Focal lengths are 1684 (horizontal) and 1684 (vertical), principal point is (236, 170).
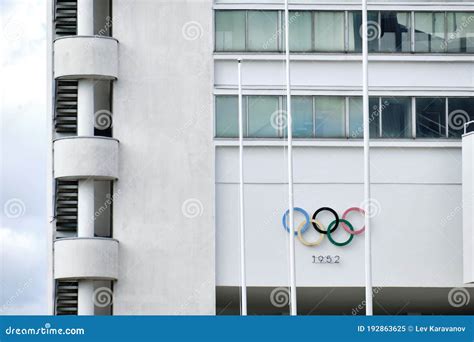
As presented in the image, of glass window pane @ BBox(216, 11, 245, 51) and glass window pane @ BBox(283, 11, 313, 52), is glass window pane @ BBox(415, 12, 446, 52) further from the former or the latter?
glass window pane @ BBox(216, 11, 245, 51)

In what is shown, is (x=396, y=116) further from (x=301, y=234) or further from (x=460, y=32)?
(x=301, y=234)

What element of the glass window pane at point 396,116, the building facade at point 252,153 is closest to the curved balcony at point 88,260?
the building facade at point 252,153

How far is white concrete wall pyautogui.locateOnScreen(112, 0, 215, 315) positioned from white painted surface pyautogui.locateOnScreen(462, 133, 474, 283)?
9.87 metres

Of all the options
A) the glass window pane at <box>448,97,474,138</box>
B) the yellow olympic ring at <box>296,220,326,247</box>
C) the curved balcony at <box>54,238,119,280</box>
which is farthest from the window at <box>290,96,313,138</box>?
the curved balcony at <box>54,238,119,280</box>

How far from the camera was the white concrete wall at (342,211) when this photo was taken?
217ft

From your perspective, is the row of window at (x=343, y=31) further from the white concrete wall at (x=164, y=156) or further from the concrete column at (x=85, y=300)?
the concrete column at (x=85, y=300)

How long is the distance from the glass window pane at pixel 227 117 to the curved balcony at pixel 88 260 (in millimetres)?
6289

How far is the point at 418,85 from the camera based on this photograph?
223ft

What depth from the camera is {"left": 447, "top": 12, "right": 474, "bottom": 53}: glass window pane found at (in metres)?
68.2

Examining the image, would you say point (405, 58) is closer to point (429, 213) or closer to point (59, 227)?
point (429, 213)

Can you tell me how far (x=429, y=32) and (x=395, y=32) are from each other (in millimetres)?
1381

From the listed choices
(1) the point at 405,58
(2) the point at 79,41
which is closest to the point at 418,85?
(1) the point at 405,58

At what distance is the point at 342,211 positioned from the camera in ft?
220
